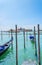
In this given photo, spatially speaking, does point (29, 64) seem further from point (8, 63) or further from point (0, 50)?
point (0, 50)

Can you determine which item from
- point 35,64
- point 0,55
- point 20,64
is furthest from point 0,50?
point 35,64

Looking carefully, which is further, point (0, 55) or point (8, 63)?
point (0, 55)

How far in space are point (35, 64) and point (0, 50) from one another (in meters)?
2.82

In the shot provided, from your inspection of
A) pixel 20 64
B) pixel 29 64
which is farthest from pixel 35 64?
pixel 20 64

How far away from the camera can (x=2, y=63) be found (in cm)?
695

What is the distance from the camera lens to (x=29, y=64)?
627 cm

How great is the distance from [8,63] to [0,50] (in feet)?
5.60

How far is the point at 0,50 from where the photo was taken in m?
8.41

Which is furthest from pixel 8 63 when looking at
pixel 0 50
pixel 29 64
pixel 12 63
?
pixel 0 50

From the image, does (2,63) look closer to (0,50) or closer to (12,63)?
(12,63)

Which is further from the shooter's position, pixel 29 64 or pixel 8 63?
→ pixel 8 63

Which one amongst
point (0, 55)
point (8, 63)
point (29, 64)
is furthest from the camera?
point (0, 55)

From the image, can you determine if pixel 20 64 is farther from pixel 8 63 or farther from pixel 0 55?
pixel 0 55

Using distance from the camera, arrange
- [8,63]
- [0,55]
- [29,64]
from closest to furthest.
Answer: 1. [29,64]
2. [8,63]
3. [0,55]
